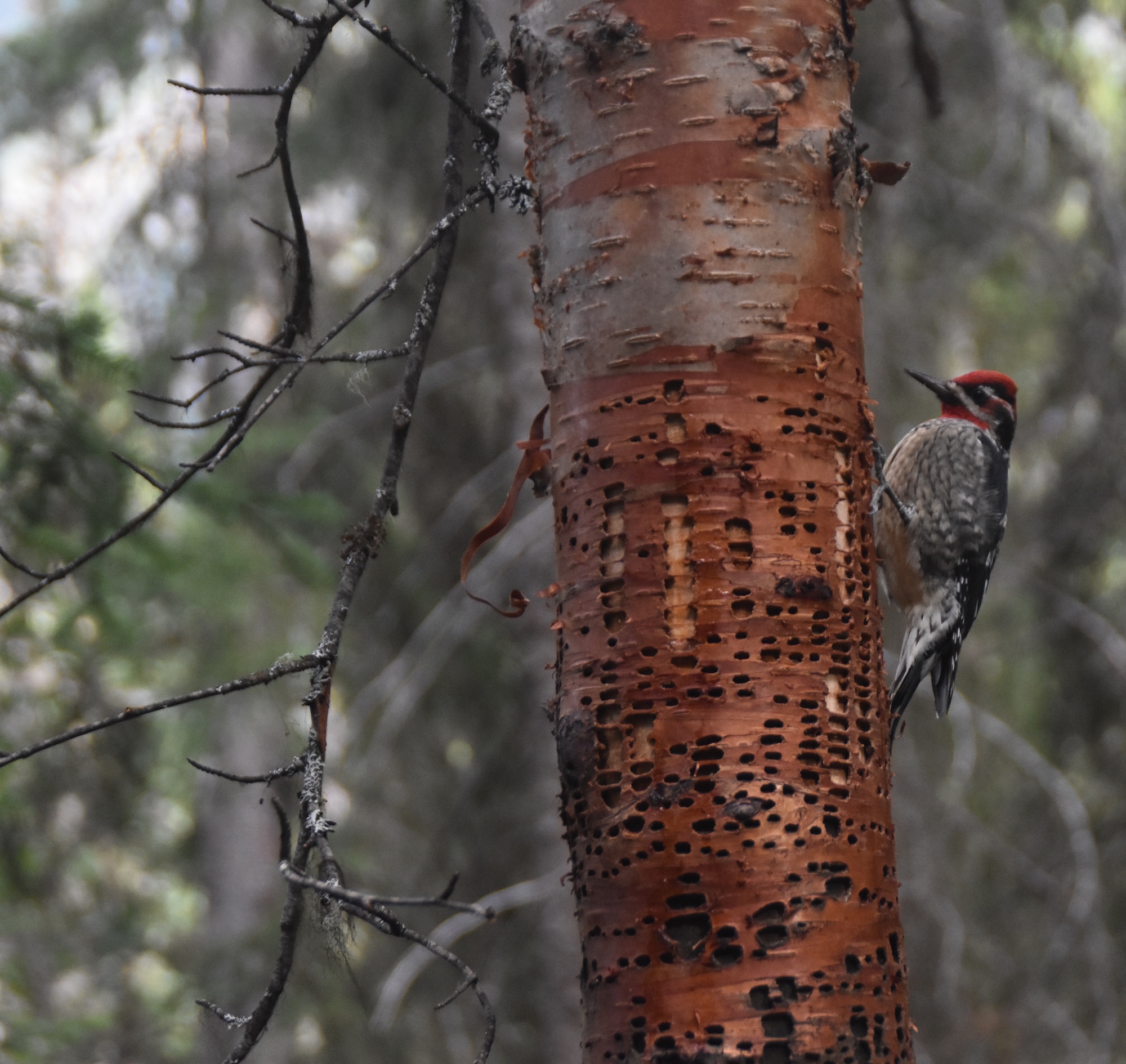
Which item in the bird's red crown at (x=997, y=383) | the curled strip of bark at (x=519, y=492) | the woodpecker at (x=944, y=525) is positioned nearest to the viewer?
the curled strip of bark at (x=519, y=492)

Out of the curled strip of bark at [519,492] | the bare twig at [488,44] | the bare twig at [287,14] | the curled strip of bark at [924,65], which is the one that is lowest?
the curled strip of bark at [519,492]

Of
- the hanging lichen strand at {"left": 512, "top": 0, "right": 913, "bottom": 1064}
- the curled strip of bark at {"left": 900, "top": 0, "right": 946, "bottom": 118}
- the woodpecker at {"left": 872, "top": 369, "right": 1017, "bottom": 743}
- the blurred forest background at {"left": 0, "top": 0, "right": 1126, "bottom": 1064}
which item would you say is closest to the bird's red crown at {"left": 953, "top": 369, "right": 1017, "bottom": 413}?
the woodpecker at {"left": 872, "top": 369, "right": 1017, "bottom": 743}

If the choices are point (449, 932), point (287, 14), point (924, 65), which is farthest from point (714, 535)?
point (449, 932)

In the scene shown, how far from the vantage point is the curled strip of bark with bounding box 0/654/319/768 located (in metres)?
1.53

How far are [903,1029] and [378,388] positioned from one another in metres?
5.66

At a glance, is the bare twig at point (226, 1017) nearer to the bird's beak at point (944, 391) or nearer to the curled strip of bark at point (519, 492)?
the curled strip of bark at point (519, 492)

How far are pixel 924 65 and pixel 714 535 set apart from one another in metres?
1.66

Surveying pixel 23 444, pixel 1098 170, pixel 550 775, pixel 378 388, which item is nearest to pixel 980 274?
pixel 1098 170

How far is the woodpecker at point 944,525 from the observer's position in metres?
4.39

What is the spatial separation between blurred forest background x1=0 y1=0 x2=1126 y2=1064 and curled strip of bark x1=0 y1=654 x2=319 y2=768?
2236 mm

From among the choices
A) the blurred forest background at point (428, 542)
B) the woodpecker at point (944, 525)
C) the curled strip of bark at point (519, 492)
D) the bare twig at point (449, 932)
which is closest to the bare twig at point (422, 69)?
the curled strip of bark at point (519, 492)

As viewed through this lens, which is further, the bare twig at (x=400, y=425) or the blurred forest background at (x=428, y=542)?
the blurred forest background at (x=428, y=542)

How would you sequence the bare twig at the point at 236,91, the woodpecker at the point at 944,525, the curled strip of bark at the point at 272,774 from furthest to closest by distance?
the woodpecker at the point at 944,525
the bare twig at the point at 236,91
the curled strip of bark at the point at 272,774

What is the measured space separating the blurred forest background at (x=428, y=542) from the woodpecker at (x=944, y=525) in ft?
2.15
